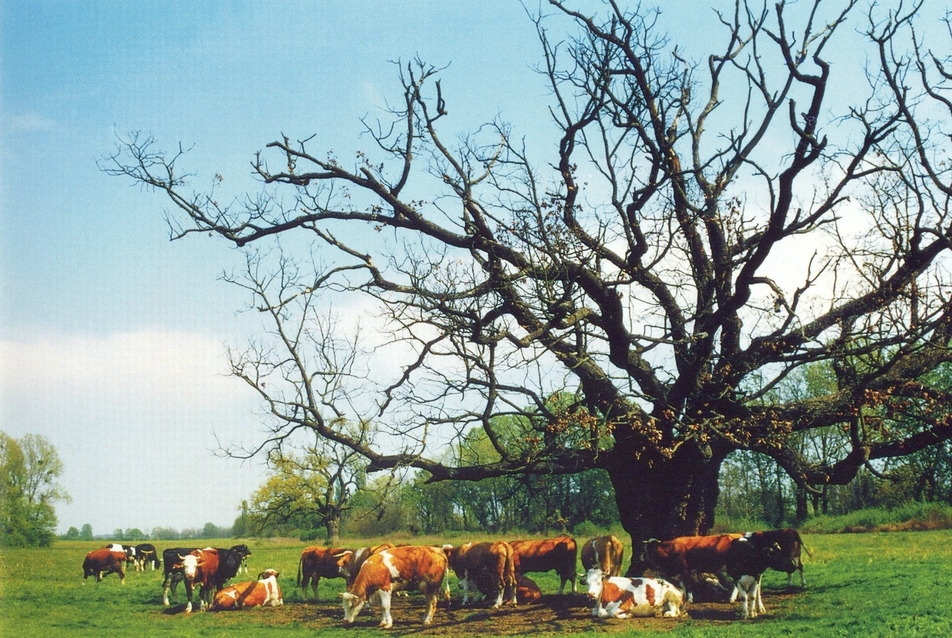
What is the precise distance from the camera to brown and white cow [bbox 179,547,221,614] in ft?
64.6

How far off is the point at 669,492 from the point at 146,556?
2866 centimetres

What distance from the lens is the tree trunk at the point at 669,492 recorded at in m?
16.7

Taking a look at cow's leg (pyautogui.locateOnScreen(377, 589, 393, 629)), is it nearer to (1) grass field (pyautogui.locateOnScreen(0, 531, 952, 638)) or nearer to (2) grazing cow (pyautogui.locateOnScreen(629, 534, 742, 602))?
(1) grass field (pyautogui.locateOnScreen(0, 531, 952, 638))

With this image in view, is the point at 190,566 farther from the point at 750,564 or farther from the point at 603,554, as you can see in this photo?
the point at 750,564

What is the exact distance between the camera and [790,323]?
16.2 metres

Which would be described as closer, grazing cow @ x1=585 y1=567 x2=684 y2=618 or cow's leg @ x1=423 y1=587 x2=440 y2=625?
grazing cow @ x1=585 y1=567 x2=684 y2=618

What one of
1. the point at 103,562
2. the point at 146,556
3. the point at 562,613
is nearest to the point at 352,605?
the point at 562,613

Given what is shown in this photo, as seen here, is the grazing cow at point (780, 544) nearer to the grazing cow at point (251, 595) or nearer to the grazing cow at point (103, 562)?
the grazing cow at point (251, 595)

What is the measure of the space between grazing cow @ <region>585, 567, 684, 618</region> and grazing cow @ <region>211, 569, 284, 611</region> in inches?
353

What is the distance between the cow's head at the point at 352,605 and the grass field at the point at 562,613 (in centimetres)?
26

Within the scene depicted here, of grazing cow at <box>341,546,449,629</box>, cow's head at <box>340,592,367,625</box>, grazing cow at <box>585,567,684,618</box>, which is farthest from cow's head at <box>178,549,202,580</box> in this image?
grazing cow at <box>585,567,684,618</box>

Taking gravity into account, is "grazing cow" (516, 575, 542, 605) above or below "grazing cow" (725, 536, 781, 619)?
below

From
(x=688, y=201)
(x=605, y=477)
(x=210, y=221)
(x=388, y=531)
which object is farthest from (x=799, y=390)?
(x=210, y=221)

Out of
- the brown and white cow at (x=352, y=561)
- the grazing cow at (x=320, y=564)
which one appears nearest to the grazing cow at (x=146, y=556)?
the grazing cow at (x=320, y=564)
